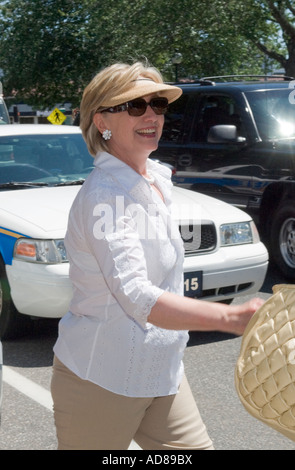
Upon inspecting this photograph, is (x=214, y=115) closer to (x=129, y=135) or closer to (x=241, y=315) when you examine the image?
(x=129, y=135)

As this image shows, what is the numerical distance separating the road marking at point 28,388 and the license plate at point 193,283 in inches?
51.0

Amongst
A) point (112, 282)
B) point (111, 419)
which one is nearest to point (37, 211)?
point (111, 419)

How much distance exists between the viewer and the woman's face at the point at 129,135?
240 centimetres

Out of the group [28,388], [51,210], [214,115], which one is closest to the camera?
[28,388]

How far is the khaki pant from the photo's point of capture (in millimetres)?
2344

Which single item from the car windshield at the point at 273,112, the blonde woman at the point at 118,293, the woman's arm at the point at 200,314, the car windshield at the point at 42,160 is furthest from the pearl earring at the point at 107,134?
the car windshield at the point at 273,112

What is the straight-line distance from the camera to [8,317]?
573 centimetres

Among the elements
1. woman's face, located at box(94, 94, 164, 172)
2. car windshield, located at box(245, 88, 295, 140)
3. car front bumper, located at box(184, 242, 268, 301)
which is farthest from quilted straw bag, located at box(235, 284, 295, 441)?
car windshield, located at box(245, 88, 295, 140)

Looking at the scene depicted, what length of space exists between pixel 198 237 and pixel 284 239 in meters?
2.34

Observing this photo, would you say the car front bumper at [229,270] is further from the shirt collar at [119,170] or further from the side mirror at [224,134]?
the shirt collar at [119,170]

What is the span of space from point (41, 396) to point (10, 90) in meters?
31.6

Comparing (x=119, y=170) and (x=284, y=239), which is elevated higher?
(x=119, y=170)
